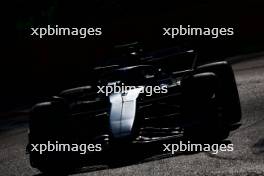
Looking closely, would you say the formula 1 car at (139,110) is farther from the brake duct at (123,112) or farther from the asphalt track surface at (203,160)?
the asphalt track surface at (203,160)

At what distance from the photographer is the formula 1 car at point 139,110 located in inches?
317

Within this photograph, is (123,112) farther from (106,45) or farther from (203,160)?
(106,45)

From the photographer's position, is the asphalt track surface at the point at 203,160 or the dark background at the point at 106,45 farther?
the dark background at the point at 106,45

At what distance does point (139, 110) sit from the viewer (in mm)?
8422

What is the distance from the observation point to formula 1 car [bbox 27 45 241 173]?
8047 mm

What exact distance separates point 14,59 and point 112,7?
543 centimetres

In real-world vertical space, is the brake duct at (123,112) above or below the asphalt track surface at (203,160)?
above

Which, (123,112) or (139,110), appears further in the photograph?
(139,110)

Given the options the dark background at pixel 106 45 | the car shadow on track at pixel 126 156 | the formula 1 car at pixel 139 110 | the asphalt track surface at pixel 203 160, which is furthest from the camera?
the dark background at pixel 106 45

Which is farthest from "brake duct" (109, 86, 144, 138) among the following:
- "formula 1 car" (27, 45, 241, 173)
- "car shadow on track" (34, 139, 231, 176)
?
"car shadow on track" (34, 139, 231, 176)

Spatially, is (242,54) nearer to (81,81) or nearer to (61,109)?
(81,81)

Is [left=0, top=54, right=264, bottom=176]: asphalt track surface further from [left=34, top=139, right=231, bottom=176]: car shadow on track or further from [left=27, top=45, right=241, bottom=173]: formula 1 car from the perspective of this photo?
[left=27, top=45, right=241, bottom=173]: formula 1 car

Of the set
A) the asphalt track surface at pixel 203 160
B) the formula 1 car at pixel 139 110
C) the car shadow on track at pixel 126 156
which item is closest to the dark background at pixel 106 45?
the asphalt track surface at pixel 203 160

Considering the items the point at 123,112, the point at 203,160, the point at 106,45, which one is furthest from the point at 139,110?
the point at 106,45
